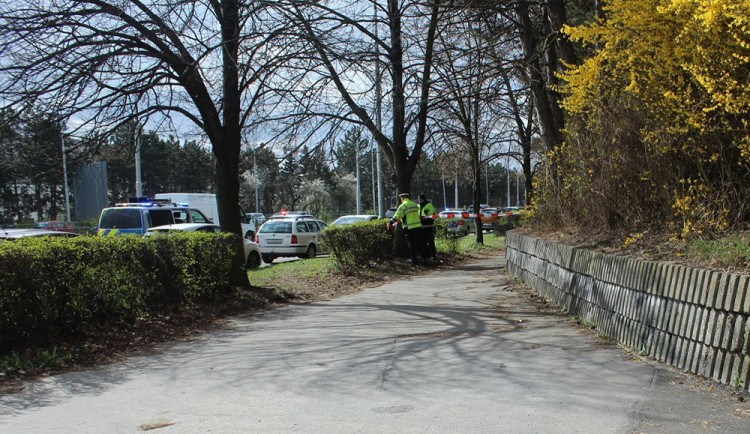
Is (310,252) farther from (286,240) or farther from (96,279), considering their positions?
(96,279)

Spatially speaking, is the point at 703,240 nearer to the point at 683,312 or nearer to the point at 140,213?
the point at 683,312

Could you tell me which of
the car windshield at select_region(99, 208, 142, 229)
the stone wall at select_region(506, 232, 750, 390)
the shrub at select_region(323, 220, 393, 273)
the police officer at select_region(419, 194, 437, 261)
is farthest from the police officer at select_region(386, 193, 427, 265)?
the car windshield at select_region(99, 208, 142, 229)

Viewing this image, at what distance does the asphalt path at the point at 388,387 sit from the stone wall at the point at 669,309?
162 millimetres

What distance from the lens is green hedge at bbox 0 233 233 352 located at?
621cm

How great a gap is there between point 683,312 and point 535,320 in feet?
9.35

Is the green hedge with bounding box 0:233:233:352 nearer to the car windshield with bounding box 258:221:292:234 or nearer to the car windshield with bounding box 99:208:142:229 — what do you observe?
the car windshield with bounding box 99:208:142:229

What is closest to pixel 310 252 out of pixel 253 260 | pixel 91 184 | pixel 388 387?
pixel 253 260

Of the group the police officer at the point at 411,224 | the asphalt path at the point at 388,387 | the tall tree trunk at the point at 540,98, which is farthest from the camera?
the police officer at the point at 411,224

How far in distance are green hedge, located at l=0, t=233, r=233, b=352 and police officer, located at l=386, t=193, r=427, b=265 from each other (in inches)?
230

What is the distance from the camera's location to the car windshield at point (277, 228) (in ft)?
69.1

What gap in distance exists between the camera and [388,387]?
4930 mm

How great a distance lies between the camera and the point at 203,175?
233 feet

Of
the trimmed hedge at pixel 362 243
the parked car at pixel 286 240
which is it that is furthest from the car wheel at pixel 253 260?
the trimmed hedge at pixel 362 243

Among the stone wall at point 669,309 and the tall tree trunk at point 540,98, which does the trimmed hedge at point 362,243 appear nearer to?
the tall tree trunk at point 540,98
